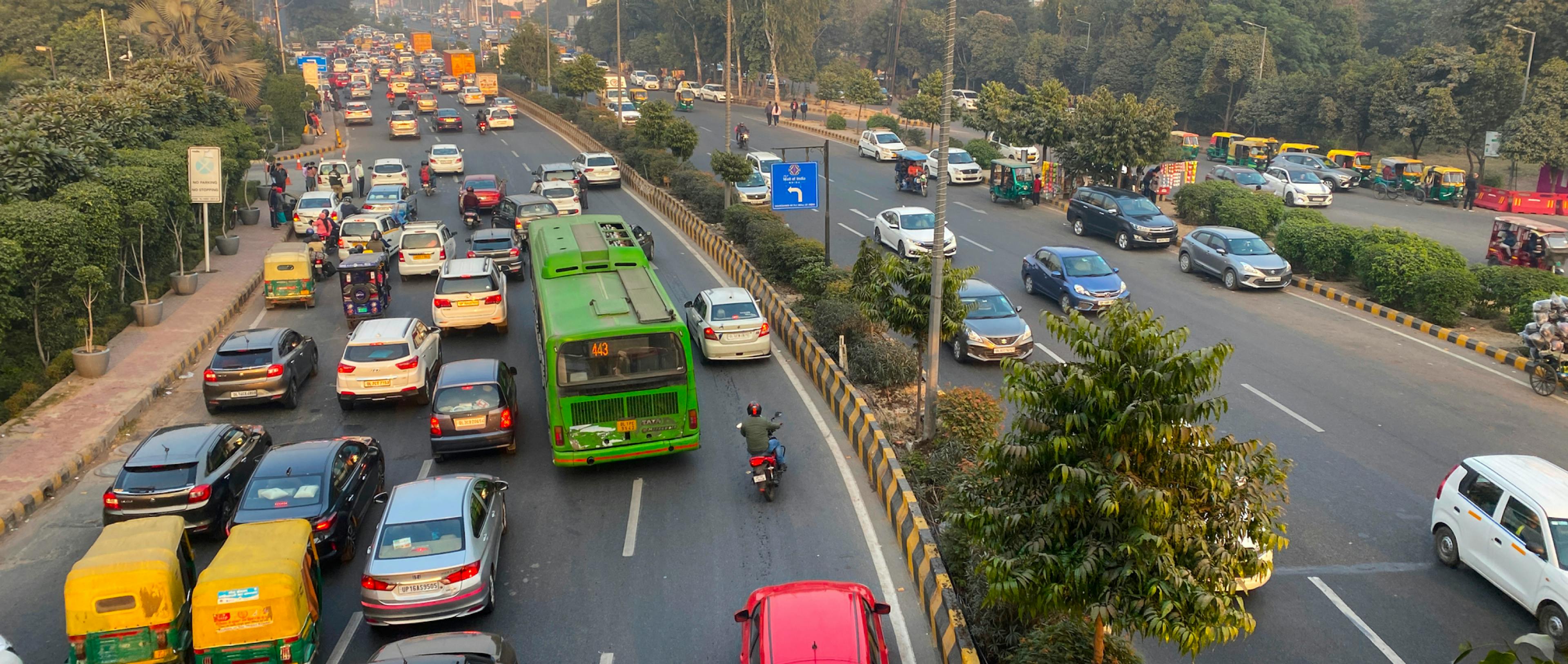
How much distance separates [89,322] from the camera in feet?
68.7

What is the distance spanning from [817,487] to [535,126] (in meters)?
56.6

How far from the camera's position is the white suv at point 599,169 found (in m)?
43.9

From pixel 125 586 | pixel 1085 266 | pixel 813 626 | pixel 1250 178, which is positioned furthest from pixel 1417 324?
pixel 125 586

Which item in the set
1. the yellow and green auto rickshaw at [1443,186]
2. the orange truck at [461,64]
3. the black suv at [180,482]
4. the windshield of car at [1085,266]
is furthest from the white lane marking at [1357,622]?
the orange truck at [461,64]

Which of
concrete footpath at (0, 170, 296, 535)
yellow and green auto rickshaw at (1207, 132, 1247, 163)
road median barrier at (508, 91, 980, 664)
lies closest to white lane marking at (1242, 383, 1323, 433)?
road median barrier at (508, 91, 980, 664)

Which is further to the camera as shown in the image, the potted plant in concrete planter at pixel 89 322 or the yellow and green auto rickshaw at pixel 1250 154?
the yellow and green auto rickshaw at pixel 1250 154

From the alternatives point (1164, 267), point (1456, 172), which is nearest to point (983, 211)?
point (1164, 267)

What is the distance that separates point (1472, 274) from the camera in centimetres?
2388

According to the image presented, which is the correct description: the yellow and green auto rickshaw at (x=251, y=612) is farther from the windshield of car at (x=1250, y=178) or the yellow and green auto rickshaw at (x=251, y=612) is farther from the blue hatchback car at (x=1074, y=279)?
the windshield of car at (x=1250, y=178)

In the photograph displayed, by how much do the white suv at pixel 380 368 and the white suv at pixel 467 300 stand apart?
126 inches

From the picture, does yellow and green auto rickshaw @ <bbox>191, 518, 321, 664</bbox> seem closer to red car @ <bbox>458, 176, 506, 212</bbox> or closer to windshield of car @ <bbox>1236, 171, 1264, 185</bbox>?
red car @ <bbox>458, 176, 506, 212</bbox>

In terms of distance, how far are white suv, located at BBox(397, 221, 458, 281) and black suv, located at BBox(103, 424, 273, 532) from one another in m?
13.6

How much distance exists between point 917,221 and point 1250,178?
18235 millimetres

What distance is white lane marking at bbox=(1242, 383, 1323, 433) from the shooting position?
58.6 ft
